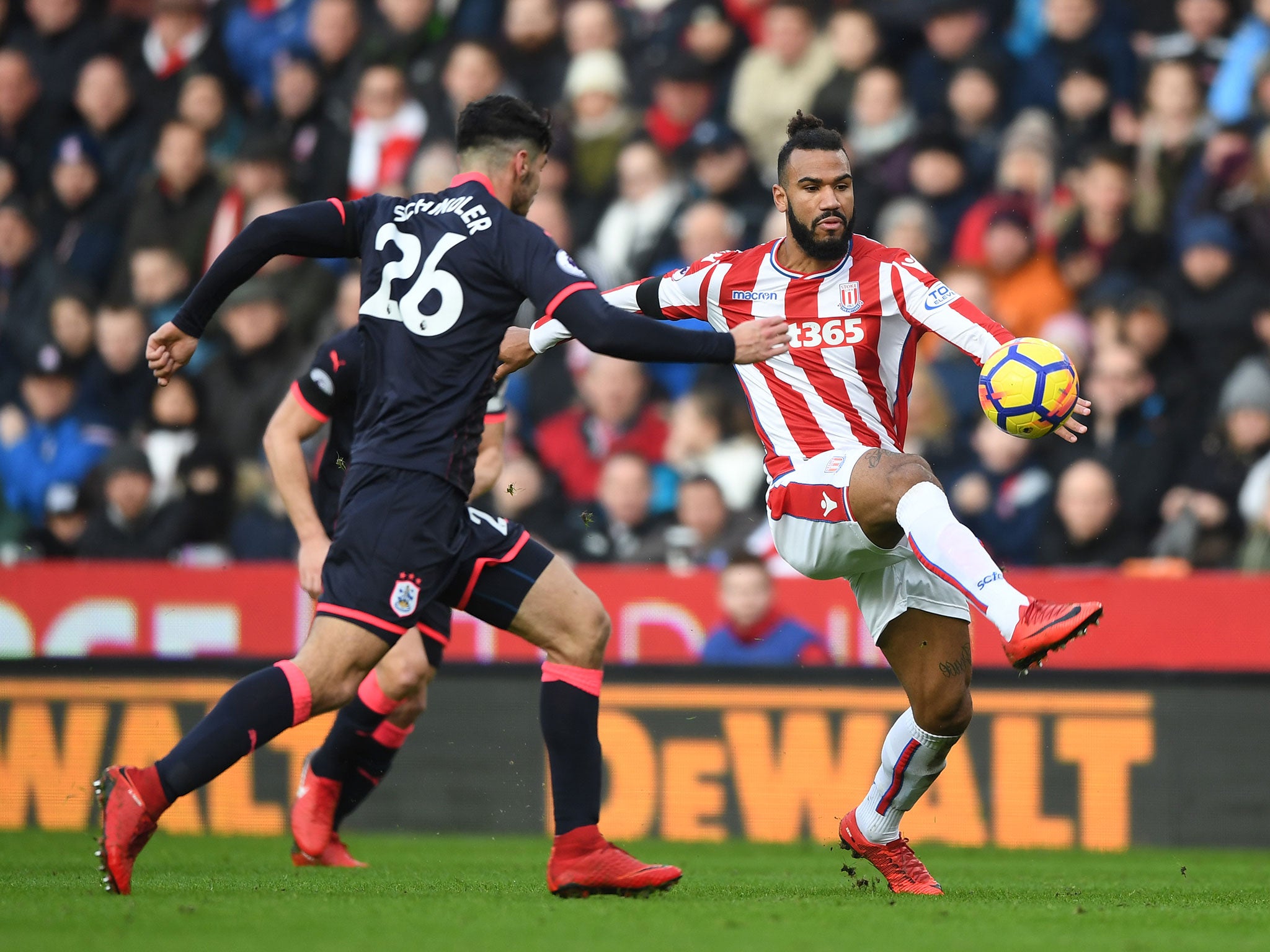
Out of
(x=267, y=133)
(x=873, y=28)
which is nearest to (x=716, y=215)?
(x=873, y=28)

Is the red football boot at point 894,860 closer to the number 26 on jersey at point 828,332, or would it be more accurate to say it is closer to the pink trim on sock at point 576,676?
the pink trim on sock at point 576,676

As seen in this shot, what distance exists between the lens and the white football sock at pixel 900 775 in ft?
19.3

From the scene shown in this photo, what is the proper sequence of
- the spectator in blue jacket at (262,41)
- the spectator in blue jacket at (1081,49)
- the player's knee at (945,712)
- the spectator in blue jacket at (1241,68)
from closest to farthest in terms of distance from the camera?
Result: the player's knee at (945,712), the spectator in blue jacket at (1241,68), the spectator in blue jacket at (1081,49), the spectator in blue jacket at (262,41)

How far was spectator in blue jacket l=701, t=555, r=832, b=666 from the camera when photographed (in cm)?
891

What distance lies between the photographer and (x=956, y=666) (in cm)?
579

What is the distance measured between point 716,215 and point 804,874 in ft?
17.0

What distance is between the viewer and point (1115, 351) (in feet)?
31.2

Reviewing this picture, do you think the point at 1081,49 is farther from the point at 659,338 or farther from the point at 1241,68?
the point at 659,338

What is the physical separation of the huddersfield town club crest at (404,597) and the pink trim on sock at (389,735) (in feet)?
6.64

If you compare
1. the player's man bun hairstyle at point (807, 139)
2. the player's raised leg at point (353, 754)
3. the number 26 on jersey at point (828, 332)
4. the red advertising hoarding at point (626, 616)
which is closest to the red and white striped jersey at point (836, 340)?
the number 26 on jersey at point (828, 332)

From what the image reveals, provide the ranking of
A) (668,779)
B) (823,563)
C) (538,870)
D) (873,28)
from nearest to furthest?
(823,563), (538,870), (668,779), (873,28)

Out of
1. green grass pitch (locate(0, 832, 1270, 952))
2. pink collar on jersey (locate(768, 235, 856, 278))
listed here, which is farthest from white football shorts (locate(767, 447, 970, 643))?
green grass pitch (locate(0, 832, 1270, 952))

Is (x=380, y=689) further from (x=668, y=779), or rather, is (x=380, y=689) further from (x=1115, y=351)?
(x=1115, y=351)

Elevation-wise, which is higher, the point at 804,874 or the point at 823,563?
the point at 823,563
